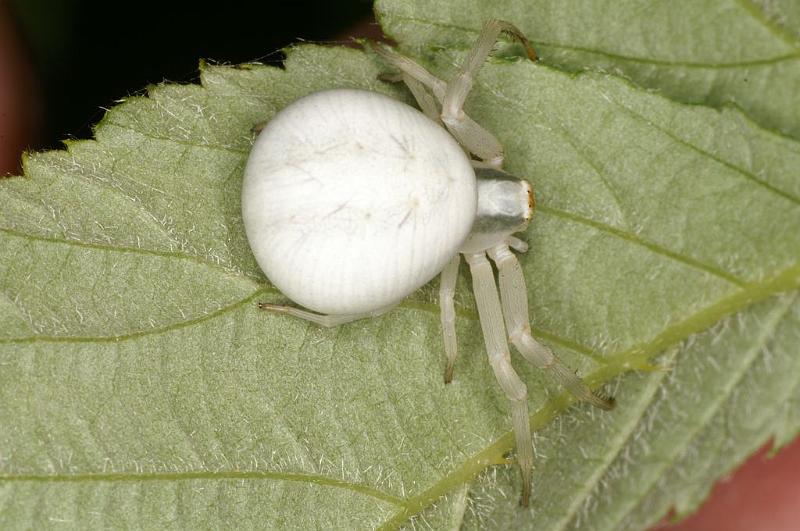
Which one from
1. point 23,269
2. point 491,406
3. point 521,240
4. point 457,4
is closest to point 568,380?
point 491,406

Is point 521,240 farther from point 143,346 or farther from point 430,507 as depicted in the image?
point 143,346

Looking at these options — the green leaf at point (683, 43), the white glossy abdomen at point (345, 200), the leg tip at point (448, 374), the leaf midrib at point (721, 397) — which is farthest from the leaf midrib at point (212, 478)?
the green leaf at point (683, 43)

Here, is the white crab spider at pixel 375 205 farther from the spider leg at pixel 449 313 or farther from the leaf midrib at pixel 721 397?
the leaf midrib at pixel 721 397

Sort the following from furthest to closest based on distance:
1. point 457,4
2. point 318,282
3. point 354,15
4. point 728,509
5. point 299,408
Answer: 1. point 728,509
2. point 354,15
3. point 457,4
4. point 299,408
5. point 318,282

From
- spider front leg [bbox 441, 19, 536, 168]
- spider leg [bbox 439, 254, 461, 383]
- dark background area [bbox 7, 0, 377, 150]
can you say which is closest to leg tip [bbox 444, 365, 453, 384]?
spider leg [bbox 439, 254, 461, 383]

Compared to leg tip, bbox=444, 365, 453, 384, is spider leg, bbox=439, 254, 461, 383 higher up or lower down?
higher up

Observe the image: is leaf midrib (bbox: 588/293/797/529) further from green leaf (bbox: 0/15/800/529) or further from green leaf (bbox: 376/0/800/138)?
green leaf (bbox: 376/0/800/138)

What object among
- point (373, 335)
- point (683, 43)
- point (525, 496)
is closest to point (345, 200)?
point (373, 335)
